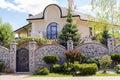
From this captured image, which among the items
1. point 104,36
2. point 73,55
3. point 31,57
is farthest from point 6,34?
point 73,55

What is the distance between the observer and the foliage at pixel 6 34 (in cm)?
3380

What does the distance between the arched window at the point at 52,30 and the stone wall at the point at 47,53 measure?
38.1 feet

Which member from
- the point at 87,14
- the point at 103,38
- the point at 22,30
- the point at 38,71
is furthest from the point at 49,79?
the point at 22,30

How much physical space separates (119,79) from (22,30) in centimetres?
2734

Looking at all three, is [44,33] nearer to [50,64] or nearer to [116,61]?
[50,64]

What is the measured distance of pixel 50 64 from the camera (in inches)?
989

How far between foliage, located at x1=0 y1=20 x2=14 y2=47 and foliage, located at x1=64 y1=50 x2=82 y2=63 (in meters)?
11.3

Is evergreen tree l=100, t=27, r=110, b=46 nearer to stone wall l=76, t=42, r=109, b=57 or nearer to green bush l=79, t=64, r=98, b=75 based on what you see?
stone wall l=76, t=42, r=109, b=57

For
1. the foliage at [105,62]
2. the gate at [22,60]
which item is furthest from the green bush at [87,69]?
the gate at [22,60]

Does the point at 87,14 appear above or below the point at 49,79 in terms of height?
above

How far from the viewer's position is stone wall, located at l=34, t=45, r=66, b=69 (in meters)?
25.8

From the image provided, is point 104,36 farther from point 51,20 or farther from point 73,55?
point 73,55

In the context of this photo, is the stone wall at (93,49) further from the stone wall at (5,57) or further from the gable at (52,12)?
the gable at (52,12)

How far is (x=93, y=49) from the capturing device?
25625 millimetres
